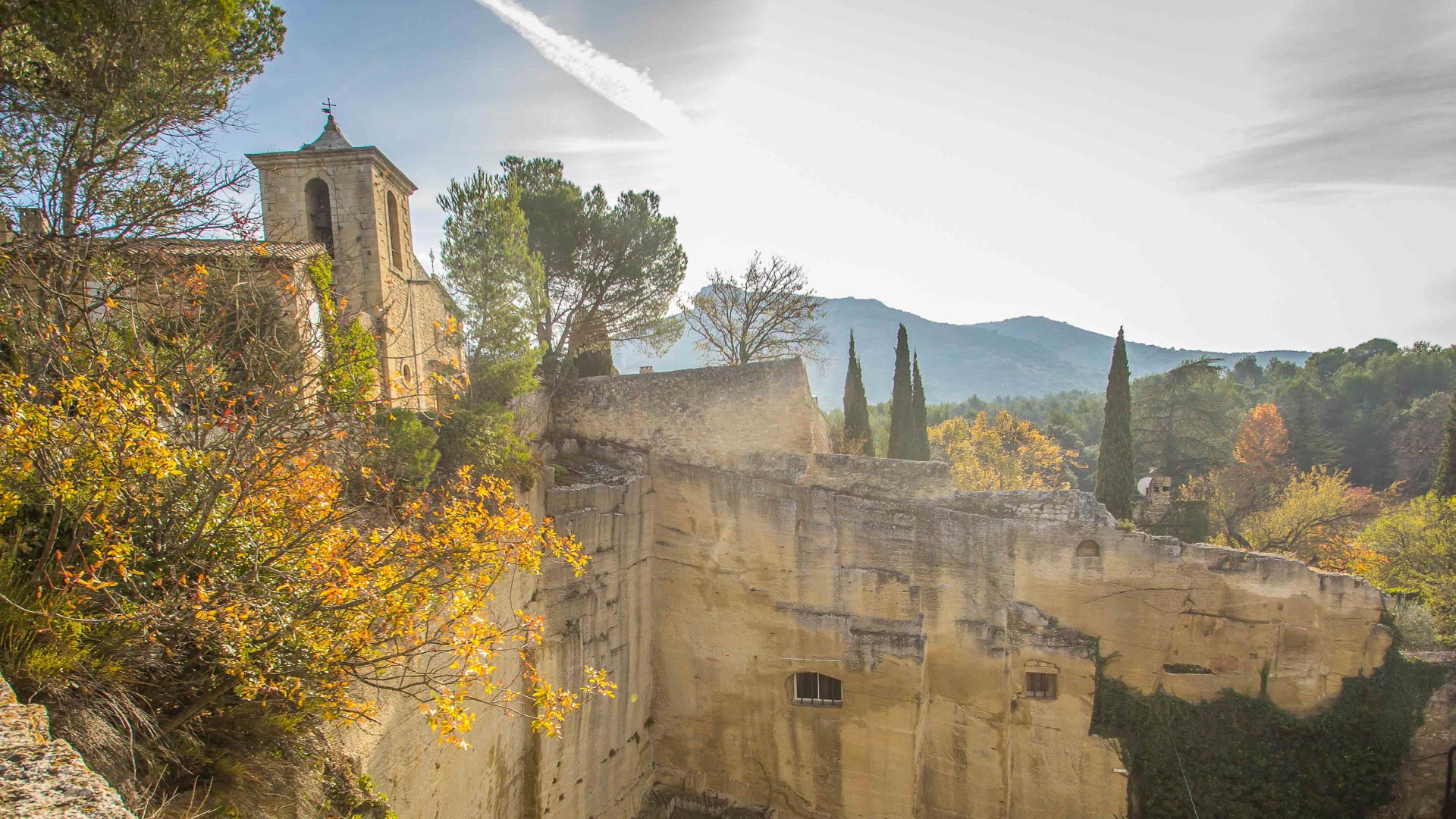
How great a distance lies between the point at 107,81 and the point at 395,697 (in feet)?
20.5

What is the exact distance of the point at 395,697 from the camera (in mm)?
6883

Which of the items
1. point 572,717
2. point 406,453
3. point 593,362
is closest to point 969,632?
point 572,717

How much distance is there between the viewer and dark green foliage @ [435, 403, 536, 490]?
966 cm

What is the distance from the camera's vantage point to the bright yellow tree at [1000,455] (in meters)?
27.3

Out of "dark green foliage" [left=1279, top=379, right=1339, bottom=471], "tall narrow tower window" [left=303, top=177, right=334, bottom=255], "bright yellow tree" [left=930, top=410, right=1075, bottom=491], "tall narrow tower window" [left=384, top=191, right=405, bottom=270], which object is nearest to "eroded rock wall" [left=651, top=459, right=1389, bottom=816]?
"tall narrow tower window" [left=384, top=191, right=405, bottom=270]

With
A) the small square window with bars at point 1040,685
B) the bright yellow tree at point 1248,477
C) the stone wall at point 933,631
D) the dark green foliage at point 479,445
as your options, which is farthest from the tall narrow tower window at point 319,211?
the bright yellow tree at point 1248,477

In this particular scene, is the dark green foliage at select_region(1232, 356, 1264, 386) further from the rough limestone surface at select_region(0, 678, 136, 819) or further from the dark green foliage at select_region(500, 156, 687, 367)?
the rough limestone surface at select_region(0, 678, 136, 819)

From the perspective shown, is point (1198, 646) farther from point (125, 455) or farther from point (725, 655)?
point (125, 455)

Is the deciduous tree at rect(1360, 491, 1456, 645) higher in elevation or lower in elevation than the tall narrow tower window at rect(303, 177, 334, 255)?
lower

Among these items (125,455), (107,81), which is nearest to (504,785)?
(125,455)

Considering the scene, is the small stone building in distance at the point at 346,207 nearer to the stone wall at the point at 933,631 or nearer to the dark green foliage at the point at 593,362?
the dark green foliage at the point at 593,362

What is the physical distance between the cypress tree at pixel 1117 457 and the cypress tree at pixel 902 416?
17.8 feet

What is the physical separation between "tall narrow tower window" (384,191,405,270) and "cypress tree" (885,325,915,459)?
14.4 m

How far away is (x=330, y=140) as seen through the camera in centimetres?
1384
